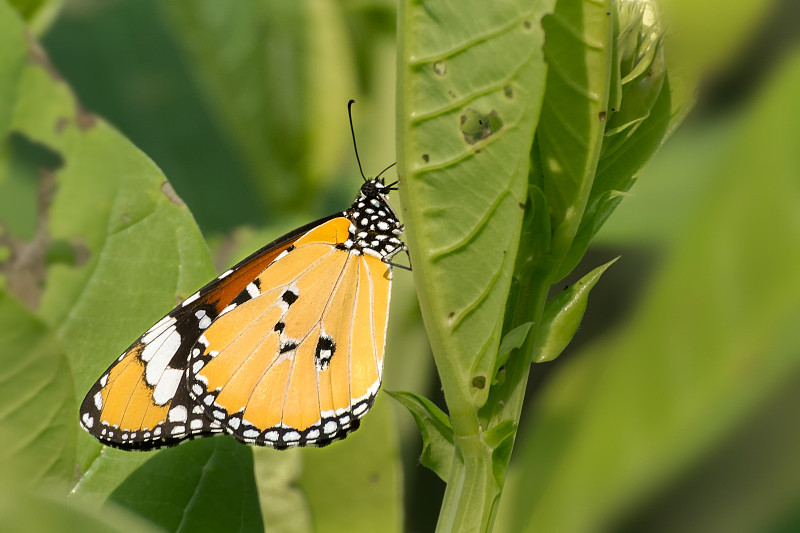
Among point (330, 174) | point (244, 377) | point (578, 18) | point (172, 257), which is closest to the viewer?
point (578, 18)

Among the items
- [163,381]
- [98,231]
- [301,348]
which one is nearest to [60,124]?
[98,231]

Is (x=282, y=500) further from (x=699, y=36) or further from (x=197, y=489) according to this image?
(x=699, y=36)

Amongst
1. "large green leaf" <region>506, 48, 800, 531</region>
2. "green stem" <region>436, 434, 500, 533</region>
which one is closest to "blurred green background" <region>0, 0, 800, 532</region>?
"large green leaf" <region>506, 48, 800, 531</region>

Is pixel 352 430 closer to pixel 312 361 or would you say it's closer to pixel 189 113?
pixel 312 361

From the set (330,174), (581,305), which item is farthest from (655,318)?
(330,174)

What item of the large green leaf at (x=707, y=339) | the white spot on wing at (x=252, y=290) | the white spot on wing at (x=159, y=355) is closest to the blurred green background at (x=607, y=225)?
the large green leaf at (x=707, y=339)

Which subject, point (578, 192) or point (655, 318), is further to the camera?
point (655, 318)

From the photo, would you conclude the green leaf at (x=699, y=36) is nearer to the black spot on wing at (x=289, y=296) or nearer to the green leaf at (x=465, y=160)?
the green leaf at (x=465, y=160)
